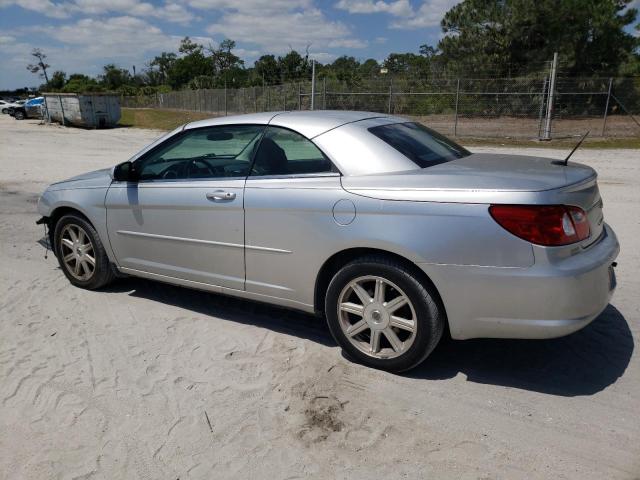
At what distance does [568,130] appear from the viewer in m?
22.8

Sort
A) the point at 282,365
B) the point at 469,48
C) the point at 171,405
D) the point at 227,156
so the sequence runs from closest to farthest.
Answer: the point at 171,405
the point at 282,365
the point at 227,156
the point at 469,48

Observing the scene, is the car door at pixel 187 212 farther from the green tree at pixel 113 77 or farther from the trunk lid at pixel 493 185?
the green tree at pixel 113 77

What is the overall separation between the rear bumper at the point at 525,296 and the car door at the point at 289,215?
752 mm

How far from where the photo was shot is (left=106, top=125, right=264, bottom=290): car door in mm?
4121

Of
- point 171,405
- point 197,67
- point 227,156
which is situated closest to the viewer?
point 171,405

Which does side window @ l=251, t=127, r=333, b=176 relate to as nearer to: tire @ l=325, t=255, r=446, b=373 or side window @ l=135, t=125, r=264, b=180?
side window @ l=135, t=125, r=264, b=180

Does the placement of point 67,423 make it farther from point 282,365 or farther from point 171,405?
point 282,365

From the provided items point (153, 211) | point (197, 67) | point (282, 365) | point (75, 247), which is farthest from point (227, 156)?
point (197, 67)

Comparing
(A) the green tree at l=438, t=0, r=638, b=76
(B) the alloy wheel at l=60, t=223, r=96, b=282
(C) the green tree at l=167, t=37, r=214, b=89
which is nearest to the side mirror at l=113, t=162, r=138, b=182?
(B) the alloy wheel at l=60, t=223, r=96, b=282

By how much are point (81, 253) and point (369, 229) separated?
304 cm

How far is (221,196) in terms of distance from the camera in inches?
161

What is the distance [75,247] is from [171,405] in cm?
248

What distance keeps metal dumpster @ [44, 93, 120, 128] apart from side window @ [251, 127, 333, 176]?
30910mm

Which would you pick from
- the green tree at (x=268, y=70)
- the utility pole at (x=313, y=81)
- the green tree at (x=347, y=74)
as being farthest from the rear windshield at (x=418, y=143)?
the green tree at (x=268, y=70)
